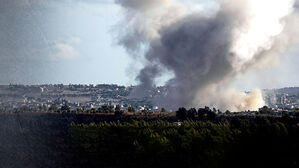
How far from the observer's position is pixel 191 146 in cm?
6306

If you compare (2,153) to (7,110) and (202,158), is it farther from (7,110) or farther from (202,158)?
(7,110)

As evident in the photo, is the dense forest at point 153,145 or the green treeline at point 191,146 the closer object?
the green treeline at point 191,146

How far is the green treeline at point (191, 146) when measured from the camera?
4969 centimetres

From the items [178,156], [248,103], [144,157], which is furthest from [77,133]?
[248,103]

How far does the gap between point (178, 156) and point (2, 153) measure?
31532mm

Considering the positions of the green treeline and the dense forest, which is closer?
the green treeline

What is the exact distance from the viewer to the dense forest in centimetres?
5100

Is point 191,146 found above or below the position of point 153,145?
below

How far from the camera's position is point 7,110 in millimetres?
122875

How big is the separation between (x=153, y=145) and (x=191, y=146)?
270 inches

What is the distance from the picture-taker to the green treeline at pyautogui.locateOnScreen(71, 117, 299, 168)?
49.7 meters

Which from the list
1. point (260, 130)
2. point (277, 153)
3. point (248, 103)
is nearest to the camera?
point (277, 153)

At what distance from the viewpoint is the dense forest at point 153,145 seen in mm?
51000

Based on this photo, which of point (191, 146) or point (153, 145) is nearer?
point (191, 146)
